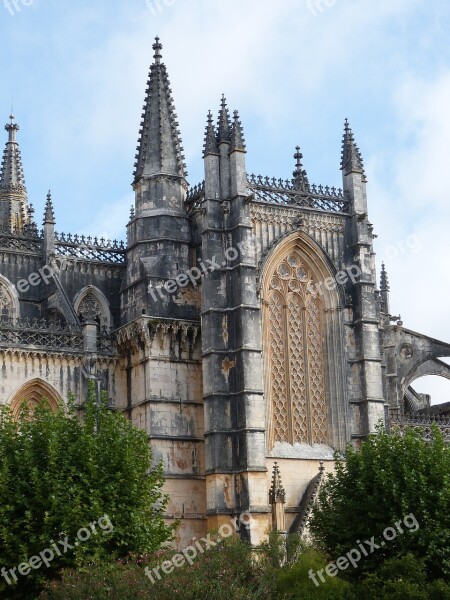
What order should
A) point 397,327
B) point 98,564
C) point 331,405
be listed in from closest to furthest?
point 98,564 < point 331,405 < point 397,327

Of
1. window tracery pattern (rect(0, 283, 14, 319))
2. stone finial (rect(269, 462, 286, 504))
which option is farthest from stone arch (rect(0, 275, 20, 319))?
stone finial (rect(269, 462, 286, 504))

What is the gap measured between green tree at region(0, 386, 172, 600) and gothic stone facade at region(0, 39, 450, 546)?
6.59 m

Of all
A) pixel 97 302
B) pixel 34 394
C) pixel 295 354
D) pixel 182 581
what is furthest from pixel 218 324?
pixel 182 581

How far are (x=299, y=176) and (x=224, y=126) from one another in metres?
3.47

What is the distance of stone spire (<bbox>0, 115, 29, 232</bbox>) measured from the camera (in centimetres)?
5753

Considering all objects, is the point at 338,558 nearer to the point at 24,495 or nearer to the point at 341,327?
the point at 24,495

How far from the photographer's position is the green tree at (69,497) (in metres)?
28.0

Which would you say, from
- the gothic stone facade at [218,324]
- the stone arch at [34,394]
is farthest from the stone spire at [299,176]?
the stone arch at [34,394]

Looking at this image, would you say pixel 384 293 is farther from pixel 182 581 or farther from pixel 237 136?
pixel 182 581

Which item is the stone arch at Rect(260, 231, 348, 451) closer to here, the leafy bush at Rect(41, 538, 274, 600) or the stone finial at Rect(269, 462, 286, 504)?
the stone finial at Rect(269, 462, 286, 504)

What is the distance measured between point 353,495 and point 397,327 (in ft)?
58.2

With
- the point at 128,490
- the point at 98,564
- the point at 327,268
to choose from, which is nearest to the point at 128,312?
the point at 327,268

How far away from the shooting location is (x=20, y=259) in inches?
1713

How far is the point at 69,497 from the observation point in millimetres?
28547
